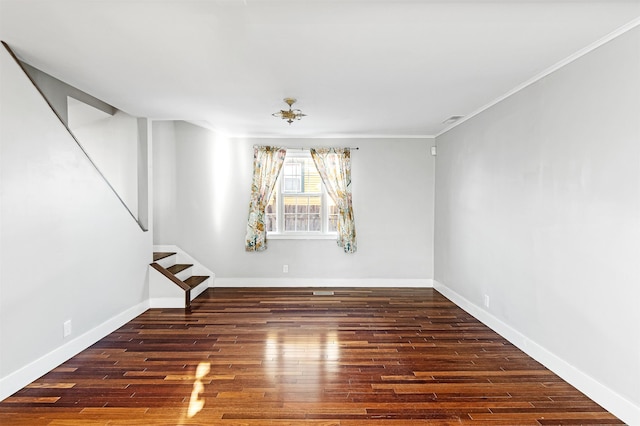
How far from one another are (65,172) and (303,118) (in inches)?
102

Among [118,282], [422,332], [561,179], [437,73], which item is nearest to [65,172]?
[118,282]

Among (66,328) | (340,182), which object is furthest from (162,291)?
(340,182)

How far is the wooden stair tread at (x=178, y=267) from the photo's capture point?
4914mm

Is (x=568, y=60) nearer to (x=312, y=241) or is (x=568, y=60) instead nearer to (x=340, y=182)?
(x=340, y=182)

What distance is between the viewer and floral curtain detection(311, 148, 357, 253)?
5.51m

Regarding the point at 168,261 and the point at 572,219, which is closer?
the point at 572,219

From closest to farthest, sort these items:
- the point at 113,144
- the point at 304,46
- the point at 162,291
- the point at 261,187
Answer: the point at 304,46 → the point at 113,144 → the point at 162,291 → the point at 261,187

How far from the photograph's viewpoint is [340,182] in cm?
553

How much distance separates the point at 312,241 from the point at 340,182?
1052 mm

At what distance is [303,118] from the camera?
443cm

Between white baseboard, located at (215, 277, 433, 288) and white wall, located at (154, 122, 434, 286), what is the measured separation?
2 centimetres

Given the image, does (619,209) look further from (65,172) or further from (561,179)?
Result: (65,172)

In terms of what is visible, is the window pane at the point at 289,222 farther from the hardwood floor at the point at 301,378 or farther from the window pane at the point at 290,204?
the hardwood floor at the point at 301,378

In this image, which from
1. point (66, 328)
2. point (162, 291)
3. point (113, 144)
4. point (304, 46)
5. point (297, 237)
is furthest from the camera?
point (297, 237)
